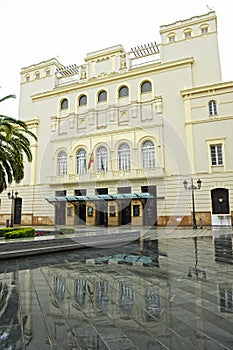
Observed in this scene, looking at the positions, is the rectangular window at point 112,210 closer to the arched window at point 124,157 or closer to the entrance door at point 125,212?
the entrance door at point 125,212

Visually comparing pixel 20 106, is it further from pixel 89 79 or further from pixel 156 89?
pixel 156 89

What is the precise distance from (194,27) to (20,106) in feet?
81.7

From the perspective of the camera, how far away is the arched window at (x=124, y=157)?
28.5 m

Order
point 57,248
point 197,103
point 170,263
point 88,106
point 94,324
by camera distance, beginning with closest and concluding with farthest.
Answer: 1. point 94,324
2. point 170,263
3. point 57,248
4. point 197,103
5. point 88,106

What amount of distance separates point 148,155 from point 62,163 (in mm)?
10974

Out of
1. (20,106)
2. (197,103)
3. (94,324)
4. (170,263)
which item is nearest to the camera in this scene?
(94,324)

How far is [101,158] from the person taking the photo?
29.8m

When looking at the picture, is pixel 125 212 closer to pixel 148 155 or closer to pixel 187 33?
pixel 148 155

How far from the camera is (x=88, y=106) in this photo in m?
31.6

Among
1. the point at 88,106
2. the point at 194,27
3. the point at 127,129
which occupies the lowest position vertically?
the point at 127,129

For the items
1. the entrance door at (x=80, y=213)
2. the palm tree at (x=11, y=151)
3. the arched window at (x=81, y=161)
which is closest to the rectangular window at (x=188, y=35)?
the arched window at (x=81, y=161)

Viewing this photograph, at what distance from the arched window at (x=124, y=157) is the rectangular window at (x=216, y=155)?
8.76 metres

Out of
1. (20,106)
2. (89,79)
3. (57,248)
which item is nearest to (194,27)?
(89,79)

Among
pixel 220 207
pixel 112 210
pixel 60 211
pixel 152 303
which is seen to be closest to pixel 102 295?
pixel 152 303
